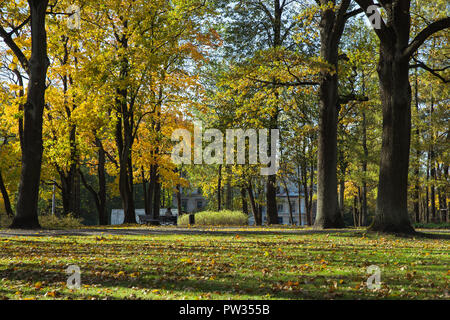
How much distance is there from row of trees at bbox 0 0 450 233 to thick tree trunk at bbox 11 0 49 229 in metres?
0.04

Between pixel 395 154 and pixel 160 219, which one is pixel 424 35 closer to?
pixel 395 154

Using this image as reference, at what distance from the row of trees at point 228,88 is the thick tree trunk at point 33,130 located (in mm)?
37

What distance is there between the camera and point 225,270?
283 inches

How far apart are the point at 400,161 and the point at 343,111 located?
1678cm

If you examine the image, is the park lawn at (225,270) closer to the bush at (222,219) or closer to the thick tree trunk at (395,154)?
the thick tree trunk at (395,154)

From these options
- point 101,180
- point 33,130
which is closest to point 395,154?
point 33,130

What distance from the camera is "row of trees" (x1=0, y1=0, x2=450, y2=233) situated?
540 inches

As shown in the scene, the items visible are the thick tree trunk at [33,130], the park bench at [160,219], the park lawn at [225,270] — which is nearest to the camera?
the park lawn at [225,270]

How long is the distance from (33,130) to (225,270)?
11318 millimetres

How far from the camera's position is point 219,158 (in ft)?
103

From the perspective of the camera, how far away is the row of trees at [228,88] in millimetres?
13719

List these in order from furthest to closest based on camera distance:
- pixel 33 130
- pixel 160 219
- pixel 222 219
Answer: pixel 222 219 < pixel 160 219 < pixel 33 130

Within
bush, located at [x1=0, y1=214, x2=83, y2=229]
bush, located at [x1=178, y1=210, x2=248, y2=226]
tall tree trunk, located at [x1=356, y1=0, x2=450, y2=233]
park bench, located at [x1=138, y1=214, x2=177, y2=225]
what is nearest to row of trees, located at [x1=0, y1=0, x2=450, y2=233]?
tall tree trunk, located at [x1=356, y1=0, x2=450, y2=233]

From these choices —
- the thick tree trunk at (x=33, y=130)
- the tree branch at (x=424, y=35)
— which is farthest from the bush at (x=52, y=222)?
the tree branch at (x=424, y=35)
